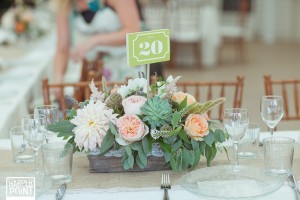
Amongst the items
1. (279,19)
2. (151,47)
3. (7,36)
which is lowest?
(151,47)

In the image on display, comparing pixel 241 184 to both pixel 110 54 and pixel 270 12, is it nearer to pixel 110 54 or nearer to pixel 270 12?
pixel 110 54

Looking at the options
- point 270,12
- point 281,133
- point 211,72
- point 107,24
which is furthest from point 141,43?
point 270,12

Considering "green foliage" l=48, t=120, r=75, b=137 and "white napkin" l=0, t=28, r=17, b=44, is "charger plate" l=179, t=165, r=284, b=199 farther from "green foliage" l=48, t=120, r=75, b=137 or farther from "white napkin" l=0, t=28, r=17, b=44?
"white napkin" l=0, t=28, r=17, b=44

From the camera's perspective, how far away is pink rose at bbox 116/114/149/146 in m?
1.97

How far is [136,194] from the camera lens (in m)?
1.94

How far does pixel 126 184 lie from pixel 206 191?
0.25 m

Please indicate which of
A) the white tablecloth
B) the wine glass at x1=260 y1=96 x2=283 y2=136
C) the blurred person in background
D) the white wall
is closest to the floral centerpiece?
the wine glass at x1=260 y1=96 x2=283 y2=136

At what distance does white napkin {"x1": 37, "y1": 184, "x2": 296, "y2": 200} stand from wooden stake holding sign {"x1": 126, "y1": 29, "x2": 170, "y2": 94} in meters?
0.38

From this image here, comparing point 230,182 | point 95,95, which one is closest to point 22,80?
point 95,95

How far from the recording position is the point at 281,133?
2602 mm

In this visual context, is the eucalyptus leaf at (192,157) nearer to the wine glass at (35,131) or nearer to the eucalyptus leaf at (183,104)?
the eucalyptus leaf at (183,104)

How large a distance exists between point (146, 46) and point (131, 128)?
258mm

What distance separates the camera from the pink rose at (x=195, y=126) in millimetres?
2010

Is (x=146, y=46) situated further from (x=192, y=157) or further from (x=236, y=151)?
(x=236, y=151)
